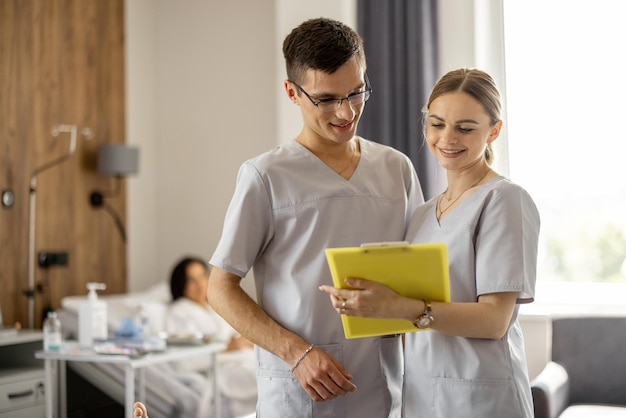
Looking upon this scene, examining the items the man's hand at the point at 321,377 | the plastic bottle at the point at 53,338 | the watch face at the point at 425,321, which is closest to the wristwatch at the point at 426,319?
the watch face at the point at 425,321

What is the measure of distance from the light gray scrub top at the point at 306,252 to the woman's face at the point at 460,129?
0.24 metres

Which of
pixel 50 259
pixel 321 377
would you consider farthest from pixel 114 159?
pixel 321 377

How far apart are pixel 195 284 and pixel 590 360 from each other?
2.11 metres

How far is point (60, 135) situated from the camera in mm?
4676

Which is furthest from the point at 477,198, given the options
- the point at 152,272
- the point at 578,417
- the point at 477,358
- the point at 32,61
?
the point at 152,272

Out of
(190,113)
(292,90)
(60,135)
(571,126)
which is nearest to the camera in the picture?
(292,90)

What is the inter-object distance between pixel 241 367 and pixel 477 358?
2.61 m

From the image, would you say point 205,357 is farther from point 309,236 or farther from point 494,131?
point 494,131

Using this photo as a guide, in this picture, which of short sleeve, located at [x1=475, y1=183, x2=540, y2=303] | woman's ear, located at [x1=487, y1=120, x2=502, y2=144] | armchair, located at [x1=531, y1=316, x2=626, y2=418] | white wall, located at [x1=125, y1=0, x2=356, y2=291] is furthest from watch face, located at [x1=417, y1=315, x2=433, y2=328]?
white wall, located at [x1=125, y1=0, x2=356, y2=291]

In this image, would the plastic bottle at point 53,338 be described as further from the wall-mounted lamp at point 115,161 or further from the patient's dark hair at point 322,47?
the patient's dark hair at point 322,47

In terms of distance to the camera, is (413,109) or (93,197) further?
(93,197)

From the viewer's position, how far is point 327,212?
1.76 meters

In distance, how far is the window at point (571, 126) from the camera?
390 cm

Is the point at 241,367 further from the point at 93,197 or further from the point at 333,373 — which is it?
the point at 333,373
